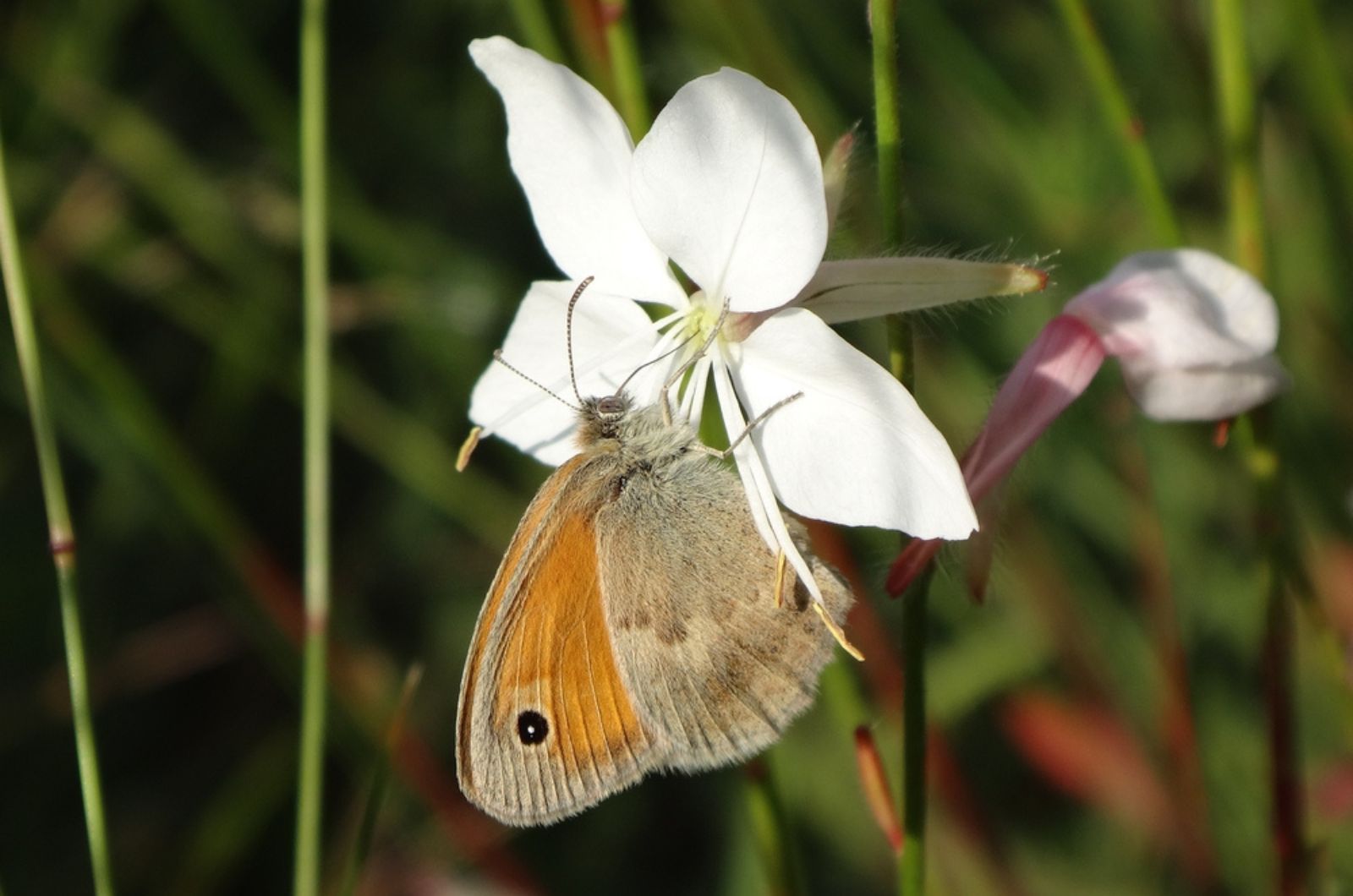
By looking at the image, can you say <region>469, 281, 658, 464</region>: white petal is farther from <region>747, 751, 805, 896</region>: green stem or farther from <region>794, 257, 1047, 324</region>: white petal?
<region>747, 751, 805, 896</region>: green stem

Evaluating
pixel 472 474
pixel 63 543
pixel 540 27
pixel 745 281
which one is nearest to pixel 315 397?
pixel 63 543

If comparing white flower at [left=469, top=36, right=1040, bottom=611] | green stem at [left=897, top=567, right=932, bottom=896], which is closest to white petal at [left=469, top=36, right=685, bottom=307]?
white flower at [left=469, top=36, right=1040, bottom=611]

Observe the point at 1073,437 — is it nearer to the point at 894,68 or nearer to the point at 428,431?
the point at 428,431

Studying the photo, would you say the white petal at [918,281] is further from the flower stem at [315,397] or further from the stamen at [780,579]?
the flower stem at [315,397]

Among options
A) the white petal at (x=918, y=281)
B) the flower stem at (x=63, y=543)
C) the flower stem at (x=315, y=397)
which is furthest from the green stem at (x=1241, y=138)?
the flower stem at (x=63, y=543)

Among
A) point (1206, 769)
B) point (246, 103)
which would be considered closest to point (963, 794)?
point (1206, 769)

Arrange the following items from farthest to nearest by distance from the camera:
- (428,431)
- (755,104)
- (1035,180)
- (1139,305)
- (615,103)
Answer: (428,431) < (1035,180) < (615,103) < (1139,305) < (755,104)
